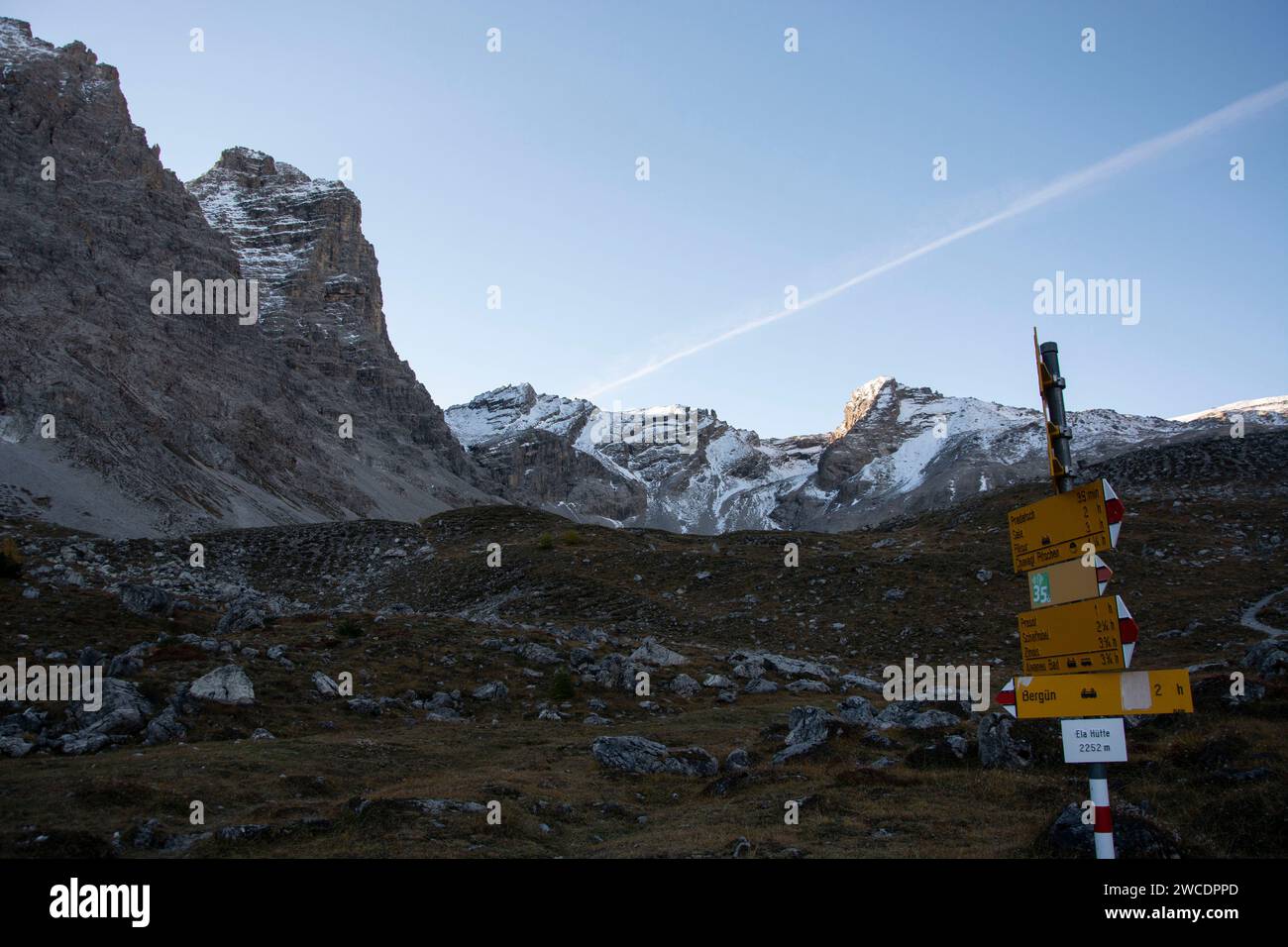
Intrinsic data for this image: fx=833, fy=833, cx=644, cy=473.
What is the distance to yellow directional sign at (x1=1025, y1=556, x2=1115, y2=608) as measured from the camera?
10180 mm

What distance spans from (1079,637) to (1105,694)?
73 cm

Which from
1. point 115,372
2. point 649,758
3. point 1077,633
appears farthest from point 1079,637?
point 115,372

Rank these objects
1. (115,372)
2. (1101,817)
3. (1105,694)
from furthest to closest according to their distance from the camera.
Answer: (115,372), (1105,694), (1101,817)

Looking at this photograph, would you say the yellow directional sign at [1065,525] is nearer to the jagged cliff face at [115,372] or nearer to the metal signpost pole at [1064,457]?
the metal signpost pole at [1064,457]

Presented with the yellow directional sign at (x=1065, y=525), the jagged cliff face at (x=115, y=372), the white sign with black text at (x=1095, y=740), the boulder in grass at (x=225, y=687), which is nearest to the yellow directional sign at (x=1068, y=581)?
the yellow directional sign at (x=1065, y=525)

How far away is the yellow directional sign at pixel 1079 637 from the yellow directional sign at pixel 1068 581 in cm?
13

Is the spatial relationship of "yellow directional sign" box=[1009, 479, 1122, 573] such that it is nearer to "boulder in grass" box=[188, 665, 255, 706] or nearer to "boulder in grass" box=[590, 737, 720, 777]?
"boulder in grass" box=[590, 737, 720, 777]

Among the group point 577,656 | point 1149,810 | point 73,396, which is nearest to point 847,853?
point 1149,810

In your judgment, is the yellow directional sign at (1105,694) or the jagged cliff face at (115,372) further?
the jagged cliff face at (115,372)

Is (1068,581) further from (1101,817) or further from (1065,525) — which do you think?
(1101,817)

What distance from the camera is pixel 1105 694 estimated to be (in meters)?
9.84

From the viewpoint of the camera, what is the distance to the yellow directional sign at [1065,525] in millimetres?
9984

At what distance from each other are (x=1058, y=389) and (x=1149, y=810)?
8.35 metres
